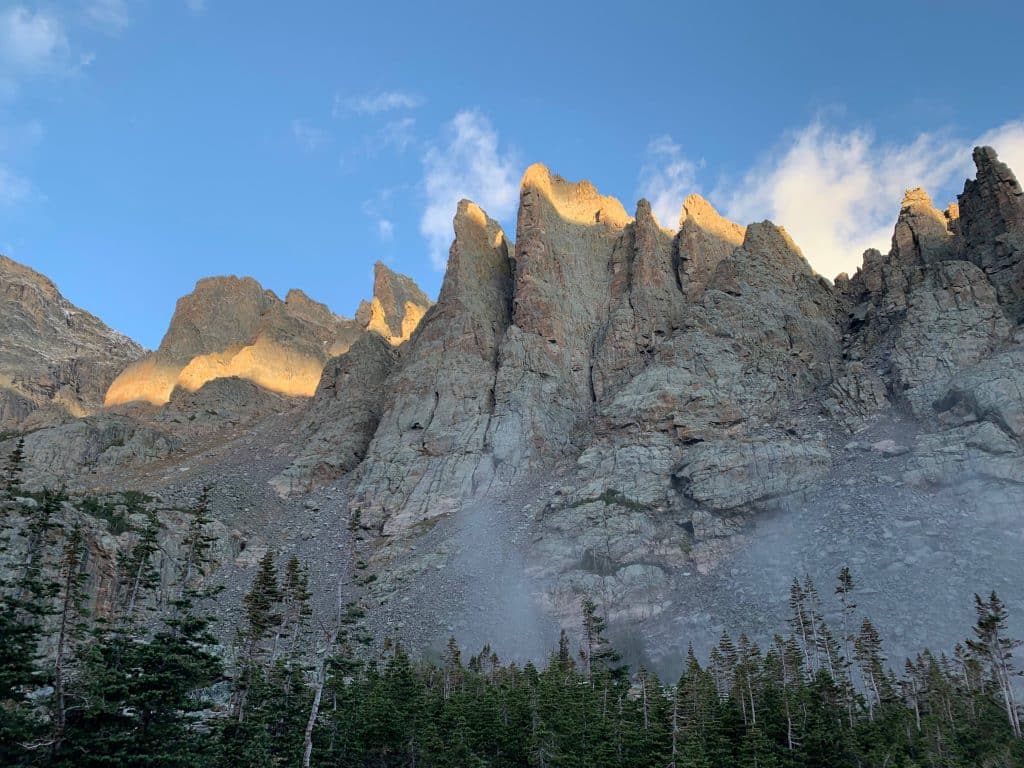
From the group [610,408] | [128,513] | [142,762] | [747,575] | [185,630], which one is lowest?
[142,762]

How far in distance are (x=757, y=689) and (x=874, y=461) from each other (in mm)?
42136

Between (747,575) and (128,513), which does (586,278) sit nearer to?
(747,575)

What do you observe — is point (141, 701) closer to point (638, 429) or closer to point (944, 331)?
point (638, 429)

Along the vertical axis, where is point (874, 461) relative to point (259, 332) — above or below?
below

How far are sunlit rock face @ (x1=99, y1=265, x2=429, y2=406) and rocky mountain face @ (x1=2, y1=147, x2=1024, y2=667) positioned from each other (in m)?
9.29

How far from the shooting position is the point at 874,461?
82062 mm

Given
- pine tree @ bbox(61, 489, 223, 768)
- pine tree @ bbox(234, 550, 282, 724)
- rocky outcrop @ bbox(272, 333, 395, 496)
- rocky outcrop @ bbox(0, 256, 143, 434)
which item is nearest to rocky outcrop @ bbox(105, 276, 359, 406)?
rocky outcrop @ bbox(0, 256, 143, 434)

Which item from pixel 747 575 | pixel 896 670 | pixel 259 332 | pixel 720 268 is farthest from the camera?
pixel 259 332

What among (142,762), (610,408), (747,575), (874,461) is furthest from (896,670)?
(142,762)

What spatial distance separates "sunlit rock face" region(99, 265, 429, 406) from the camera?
152 metres

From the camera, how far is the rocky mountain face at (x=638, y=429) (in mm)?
74000

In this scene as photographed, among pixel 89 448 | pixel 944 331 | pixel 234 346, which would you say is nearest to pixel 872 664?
pixel 944 331

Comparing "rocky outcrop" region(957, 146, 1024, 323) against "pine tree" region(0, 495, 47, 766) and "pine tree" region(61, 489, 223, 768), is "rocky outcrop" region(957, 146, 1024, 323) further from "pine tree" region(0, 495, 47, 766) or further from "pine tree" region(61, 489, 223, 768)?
"pine tree" region(0, 495, 47, 766)

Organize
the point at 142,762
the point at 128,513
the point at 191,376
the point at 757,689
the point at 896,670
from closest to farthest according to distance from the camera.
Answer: the point at 142,762 → the point at 757,689 → the point at 896,670 → the point at 128,513 → the point at 191,376
